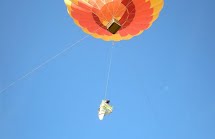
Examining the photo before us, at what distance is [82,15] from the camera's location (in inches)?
583

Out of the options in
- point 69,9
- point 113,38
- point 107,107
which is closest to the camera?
point 107,107

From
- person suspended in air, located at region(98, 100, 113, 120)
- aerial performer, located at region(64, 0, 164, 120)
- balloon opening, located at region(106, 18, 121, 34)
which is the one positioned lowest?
person suspended in air, located at region(98, 100, 113, 120)

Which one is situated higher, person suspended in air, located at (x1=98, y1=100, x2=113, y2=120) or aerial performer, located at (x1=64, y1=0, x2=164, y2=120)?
aerial performer, located at (x1=64, y1=0, x2=164, y2=120)

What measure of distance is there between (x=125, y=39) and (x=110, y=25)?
2.05 metres

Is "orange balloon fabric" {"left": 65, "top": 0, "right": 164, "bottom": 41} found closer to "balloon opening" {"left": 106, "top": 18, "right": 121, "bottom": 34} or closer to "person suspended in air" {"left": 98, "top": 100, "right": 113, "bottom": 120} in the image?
"balloon opening" {"left": 106, "top": 18, "right": 121, "bottom": 34}

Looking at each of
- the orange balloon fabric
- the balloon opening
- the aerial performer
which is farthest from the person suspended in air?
the orange balloon fabric

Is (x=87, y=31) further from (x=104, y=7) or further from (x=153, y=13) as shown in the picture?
(x=153, y=13)

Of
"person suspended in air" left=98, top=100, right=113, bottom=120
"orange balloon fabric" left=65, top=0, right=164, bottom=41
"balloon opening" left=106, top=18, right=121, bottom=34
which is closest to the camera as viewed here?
"person suspended in air" left=98, top=100, right=113, bottom=120

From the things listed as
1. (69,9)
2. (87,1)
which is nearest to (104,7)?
(87,1)

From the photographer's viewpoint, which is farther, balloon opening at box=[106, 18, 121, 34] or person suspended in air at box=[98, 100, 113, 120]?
balloon opening at box=[106, 18, 121, 34]

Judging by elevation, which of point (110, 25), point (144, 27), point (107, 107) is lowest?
point (107, 107)

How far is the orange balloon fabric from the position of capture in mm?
14125

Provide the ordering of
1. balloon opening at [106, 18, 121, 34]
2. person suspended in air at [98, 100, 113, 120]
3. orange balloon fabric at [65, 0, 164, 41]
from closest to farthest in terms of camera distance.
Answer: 1. person suspended in air at [98, 100, 113, 120]
2. balloon opening at [106, 18, 121, 34]
3. orange balloon fabric at [65, 0, 164, 41]

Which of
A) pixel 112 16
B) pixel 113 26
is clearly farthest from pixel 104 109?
pixel 112 16
